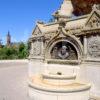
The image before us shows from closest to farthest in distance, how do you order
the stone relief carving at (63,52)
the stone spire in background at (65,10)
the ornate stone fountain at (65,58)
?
the ornate stone fountain at (65,58) < the stone relief carving at (63,52) < the stone spire in background at (65,10)

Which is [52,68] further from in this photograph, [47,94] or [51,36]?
[47,94]

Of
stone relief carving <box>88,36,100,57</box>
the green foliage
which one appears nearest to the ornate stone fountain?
stone relief carving <box>88,36,100,57</box>

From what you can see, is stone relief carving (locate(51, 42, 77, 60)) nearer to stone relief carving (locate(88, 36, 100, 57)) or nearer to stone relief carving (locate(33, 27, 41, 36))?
stone relief carving (locate(88, 36, 100, 57))

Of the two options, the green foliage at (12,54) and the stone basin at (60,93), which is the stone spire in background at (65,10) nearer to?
the stone basin at (60,93)

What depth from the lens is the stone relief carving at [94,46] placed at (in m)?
13.1

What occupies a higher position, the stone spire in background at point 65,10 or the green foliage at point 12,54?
the stone spire in background at point 65,10

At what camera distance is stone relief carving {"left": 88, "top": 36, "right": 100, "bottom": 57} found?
13117mm

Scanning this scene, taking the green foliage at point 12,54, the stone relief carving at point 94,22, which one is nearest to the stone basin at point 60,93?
the stone relief carving at point 94,22

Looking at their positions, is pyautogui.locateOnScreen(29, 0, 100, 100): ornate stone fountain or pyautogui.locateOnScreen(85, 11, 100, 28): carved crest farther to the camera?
pyautogui.locateOnScreen(85, 11, 100, 28): carved crest

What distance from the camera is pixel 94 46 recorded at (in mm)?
13305

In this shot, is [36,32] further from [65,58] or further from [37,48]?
[65,58]

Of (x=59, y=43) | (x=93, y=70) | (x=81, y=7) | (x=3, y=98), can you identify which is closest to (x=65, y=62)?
(x=59, y=43)

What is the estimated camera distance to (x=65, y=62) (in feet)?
50.3

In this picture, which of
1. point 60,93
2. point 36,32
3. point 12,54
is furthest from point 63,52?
point 12,54
